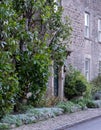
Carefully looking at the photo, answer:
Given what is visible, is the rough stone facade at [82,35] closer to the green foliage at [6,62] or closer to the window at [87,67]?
the window at [87,67]

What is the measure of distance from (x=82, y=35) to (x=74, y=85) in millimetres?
4592

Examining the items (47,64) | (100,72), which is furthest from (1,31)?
(100,72)

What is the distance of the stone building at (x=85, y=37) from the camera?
879 inches

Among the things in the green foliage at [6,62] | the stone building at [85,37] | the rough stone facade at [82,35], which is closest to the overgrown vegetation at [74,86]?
the stone building at [85,37]

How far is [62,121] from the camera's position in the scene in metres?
13.4

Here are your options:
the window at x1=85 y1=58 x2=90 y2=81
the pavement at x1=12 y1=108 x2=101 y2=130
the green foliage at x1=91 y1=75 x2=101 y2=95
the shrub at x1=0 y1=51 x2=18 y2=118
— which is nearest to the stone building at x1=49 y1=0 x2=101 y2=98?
the window at x1=85 y1=58 x2=90 y2=81

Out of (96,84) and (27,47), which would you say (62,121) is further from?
(96,84)

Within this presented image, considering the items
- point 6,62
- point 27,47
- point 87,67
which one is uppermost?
point 27,47

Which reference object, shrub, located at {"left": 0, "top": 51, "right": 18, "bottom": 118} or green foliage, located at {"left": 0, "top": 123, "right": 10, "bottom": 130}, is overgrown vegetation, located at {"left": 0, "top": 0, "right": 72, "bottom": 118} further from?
green foliage, located at {"left": 0, "top": 123, "right": 10, "bottom": 130}

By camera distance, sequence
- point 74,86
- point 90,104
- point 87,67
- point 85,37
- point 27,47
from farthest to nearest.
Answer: point 87,67
point 85,37
point 74,86
point 90,104
point 27,47

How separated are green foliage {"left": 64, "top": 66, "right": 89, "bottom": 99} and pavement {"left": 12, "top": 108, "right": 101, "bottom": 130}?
3794 mm

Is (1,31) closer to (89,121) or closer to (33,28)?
(33,28)

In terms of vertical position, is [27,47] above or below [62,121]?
above

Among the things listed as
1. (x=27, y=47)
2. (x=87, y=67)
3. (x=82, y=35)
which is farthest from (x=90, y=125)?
(x=87, y=67)
